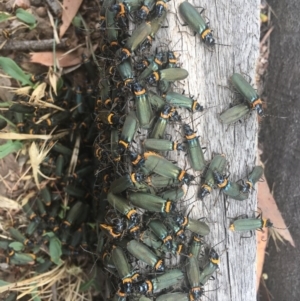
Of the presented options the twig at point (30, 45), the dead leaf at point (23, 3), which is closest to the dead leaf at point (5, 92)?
the twig at point (30, 45)

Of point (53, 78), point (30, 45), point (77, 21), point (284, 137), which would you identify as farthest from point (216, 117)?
point (30, 45)

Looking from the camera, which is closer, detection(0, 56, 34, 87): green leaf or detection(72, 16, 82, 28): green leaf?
detection(0, 56, 34, 87): green leaf

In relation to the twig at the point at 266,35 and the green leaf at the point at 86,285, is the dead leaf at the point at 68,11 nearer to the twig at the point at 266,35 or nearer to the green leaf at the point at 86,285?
the twig at the point at 266,35

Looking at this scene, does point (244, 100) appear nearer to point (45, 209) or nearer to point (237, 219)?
point (237, 219)

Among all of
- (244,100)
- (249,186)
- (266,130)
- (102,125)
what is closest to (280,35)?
(266,130)

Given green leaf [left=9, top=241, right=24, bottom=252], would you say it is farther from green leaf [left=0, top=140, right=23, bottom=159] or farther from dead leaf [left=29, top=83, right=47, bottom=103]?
dead leaf [left=29, top=83, right=47, bottom=103]

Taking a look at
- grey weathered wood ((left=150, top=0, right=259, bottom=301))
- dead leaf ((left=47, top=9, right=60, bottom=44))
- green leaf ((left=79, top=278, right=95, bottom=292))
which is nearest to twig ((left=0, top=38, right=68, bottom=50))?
dead leaf ((left=47, top=9, right=60, bottom=44))

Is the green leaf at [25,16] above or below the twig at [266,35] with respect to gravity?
above

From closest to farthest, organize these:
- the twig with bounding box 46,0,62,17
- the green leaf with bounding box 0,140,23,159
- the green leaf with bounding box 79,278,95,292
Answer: the green leaf with bounding box 0,140,23,159, the green leaf with bounding box 79,278,95,292, the twig with bounding box 46,0,62,17
